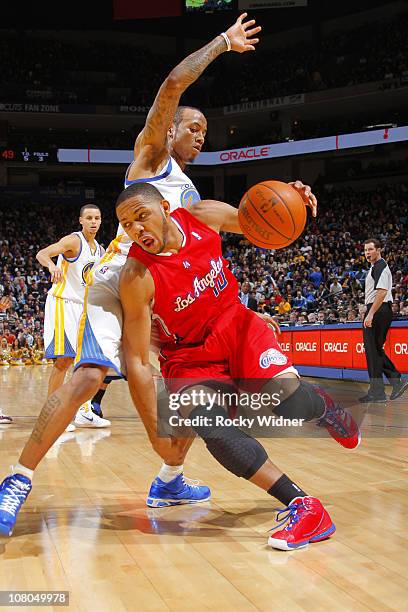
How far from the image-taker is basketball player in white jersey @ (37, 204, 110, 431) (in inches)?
222

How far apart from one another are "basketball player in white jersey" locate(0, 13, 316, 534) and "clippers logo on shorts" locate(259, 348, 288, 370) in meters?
0.54

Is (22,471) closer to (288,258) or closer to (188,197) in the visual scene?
(188,197)

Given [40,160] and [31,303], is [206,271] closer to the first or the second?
[31,303]

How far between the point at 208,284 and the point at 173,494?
1015 mm

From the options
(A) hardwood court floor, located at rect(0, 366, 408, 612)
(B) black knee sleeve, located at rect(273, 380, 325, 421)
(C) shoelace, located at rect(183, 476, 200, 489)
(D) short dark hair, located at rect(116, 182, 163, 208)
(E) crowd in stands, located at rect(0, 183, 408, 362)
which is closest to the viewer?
(A) hardwood court floor, located at rect(0, 366, 408, 612)

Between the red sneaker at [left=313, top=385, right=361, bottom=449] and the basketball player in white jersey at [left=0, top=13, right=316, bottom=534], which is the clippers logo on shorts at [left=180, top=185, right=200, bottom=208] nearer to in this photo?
the basketball player in white jersey at [left=0, top=13, right=316, bottom=534]

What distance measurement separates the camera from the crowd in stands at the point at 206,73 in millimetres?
24031

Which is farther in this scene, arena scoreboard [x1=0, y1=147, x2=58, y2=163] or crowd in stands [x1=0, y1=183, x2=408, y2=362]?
arena scoreboard [x1=0, y1=147, x2=58, y2=163]

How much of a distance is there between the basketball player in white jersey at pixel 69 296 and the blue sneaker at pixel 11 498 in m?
2.78

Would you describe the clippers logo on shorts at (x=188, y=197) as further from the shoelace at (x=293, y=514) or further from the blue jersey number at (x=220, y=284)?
the shoelace at (x=293, y=514)

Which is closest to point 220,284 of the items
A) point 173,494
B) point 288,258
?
point 173,494

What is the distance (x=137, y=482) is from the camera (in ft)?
12.3

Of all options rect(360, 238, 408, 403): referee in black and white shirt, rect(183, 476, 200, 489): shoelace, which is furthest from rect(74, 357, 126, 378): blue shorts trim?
rect(360, 238, 408, 403): referee in black and white shirt

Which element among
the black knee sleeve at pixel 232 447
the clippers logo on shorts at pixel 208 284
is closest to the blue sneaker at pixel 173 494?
the black knee sleeve at pixel 232 447
